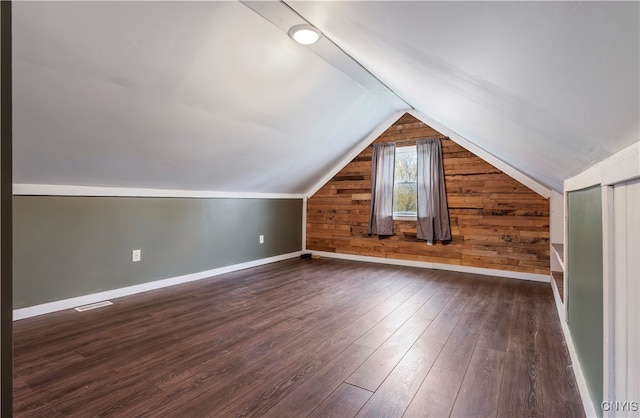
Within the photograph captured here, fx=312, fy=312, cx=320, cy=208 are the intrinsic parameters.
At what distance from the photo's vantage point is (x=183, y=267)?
3580mm

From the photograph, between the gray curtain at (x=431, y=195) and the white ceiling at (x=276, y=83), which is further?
the gray curtain at (x=431, y=195)

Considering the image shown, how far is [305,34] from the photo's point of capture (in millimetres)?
2123

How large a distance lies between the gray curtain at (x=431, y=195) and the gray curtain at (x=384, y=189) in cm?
42

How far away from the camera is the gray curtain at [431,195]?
4.27 meters

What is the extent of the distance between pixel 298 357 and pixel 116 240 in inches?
87.2

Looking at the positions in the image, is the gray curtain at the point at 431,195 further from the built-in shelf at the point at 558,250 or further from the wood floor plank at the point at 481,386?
the wood floor plank at the point at 481,386

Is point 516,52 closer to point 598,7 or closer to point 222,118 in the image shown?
point 598,7

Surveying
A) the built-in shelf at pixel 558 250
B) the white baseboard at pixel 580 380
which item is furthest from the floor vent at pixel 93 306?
the built-in shelf at pixel 558 250

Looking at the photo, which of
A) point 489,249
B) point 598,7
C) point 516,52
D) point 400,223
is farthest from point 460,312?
point 598,7

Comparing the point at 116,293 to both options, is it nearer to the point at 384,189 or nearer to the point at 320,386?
the point at 320,386

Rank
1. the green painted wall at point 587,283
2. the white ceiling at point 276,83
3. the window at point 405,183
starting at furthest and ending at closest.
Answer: the window at point 405,183 → the green painted wall at point 587,283 → the white ceiling at point 276,83

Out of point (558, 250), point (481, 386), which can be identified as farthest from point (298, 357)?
point (558, 250)

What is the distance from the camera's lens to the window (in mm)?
4637

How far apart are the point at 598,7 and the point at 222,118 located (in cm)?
264
